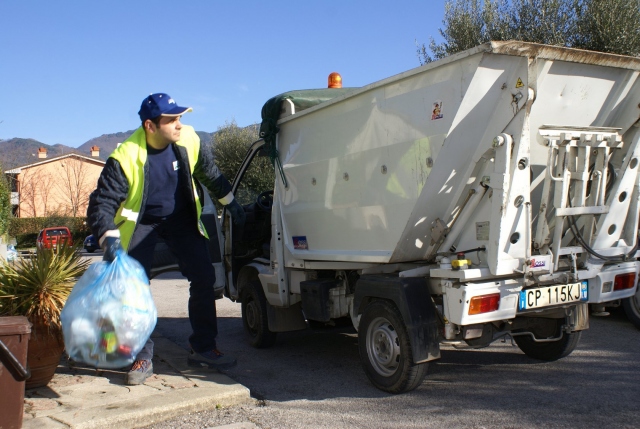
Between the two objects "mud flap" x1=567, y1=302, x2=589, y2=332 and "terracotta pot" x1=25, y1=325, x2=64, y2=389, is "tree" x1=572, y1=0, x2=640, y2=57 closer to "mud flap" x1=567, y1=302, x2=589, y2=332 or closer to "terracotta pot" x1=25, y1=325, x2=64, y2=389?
"mud flap" x1=567, y1=302, x2=589, y2=332

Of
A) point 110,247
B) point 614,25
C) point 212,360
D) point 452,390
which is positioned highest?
point 614,25

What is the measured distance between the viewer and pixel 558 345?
5078 mm

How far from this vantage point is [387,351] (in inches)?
176

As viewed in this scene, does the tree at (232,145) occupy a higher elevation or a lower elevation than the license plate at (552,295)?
higher

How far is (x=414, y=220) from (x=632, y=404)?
187 cm

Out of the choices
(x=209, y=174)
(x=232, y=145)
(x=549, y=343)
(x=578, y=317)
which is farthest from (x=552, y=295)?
(x=232, y=145)

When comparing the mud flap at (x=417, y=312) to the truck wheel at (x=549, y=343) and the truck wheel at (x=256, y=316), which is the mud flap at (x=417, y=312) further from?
the truck wheel at (x=256, y=316)

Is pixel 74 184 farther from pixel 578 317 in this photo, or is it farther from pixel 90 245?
pixel 578 317

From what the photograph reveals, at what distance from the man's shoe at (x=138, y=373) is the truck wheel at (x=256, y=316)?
166 cm

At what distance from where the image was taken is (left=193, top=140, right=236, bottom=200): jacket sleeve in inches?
202

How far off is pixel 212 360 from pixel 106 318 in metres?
1.55

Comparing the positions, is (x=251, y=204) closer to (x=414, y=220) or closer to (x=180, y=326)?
(x=180, y=326)

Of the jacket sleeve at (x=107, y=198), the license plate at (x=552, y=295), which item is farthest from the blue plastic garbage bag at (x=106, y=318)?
the license plate at (x=552, y=295)

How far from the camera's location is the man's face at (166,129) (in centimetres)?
458
